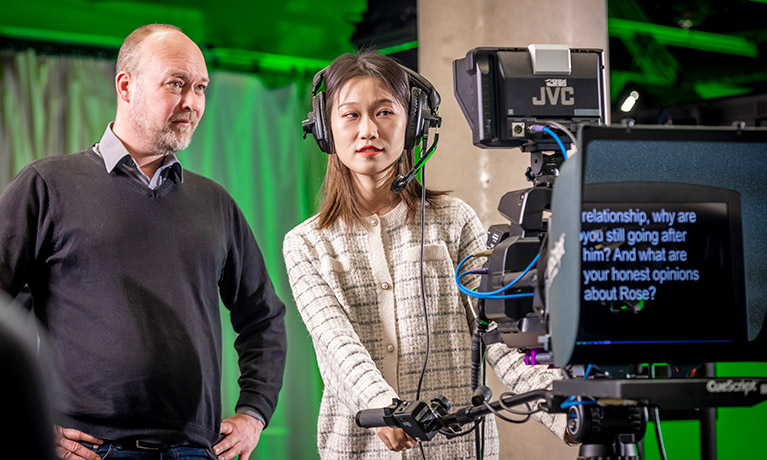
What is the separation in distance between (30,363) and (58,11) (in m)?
4.25

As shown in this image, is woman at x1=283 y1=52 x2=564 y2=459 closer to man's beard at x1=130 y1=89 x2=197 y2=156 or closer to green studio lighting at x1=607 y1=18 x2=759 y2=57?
man's beard at x1=130 y1=89 x2=197 y2=156

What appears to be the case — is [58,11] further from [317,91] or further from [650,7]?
[650,7]

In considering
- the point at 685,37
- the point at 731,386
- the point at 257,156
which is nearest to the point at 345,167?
the point at 731,386

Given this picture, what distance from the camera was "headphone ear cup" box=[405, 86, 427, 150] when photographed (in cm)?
188

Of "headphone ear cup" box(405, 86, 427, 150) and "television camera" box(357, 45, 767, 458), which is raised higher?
"headphone ear cup" box(405, 86, 427, 150)

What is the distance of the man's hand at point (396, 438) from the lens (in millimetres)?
1530

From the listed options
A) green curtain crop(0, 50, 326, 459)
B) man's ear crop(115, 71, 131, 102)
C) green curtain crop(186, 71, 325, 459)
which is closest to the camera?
man's ear crop(115, 71, 131, 102)

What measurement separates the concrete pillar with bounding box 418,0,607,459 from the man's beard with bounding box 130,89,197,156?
51.9 inches

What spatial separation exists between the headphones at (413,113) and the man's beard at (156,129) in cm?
36

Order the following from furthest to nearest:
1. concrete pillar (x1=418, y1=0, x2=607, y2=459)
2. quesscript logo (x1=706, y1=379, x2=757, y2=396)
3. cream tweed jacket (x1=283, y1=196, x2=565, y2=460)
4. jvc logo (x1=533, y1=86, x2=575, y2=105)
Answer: concrete pillar (x1=418, y1=0, x2=607, y2=459), cream tweed jacket (x1=283, y1=196, x2=565, y2=460), jvc logo (x1=533, y1=86, x2=575, y2=105), quesscript logo (x1=706, y1=379, x2=757, y2=396)

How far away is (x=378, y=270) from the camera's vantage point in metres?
1.90

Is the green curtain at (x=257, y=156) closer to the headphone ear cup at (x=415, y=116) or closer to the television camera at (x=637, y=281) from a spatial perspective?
the headphone ear cup at (x=415, y=116)

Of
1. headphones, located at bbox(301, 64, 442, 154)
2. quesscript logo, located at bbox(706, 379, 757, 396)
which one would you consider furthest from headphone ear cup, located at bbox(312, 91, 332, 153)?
quesscript logo, located at bbox(706, 379, 757, 396)

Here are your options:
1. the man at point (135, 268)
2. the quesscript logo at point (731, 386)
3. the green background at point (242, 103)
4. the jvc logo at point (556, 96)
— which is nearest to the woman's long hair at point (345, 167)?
the man at point (135, 268)
